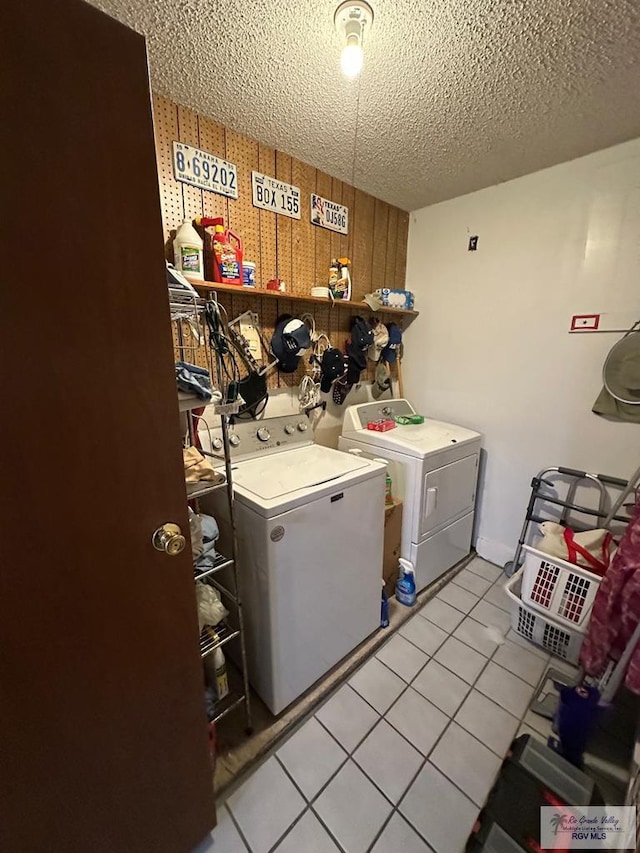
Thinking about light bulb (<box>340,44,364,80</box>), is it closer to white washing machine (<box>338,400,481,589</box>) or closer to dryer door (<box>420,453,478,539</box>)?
white washing machine (<box>338,400,481,589</box>)

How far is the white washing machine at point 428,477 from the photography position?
1.91m

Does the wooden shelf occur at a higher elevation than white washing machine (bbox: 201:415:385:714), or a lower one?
higher

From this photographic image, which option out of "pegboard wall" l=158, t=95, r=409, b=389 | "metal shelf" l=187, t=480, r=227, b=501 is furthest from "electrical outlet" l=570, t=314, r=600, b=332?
"metal shelf" l=187, t=480, r=227, b=501

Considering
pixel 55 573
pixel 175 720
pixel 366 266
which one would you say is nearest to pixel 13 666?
pixel 55 573

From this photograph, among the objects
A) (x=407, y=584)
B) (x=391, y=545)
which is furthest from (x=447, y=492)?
(x=407, y=584)

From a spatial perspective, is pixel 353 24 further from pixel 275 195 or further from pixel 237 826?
pixel 237 826

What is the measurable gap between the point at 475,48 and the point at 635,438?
6.12 ft

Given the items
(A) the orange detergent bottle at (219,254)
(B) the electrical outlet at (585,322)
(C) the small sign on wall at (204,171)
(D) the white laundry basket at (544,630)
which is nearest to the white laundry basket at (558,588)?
(D) the white laundry basket at (544,630)

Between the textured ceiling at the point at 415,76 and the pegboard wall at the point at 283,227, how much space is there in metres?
0.09

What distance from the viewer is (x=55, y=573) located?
658 millimetres

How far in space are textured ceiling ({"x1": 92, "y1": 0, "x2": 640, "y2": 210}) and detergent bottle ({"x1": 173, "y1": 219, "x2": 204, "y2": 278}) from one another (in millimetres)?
532

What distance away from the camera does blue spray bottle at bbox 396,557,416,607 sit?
199cm
